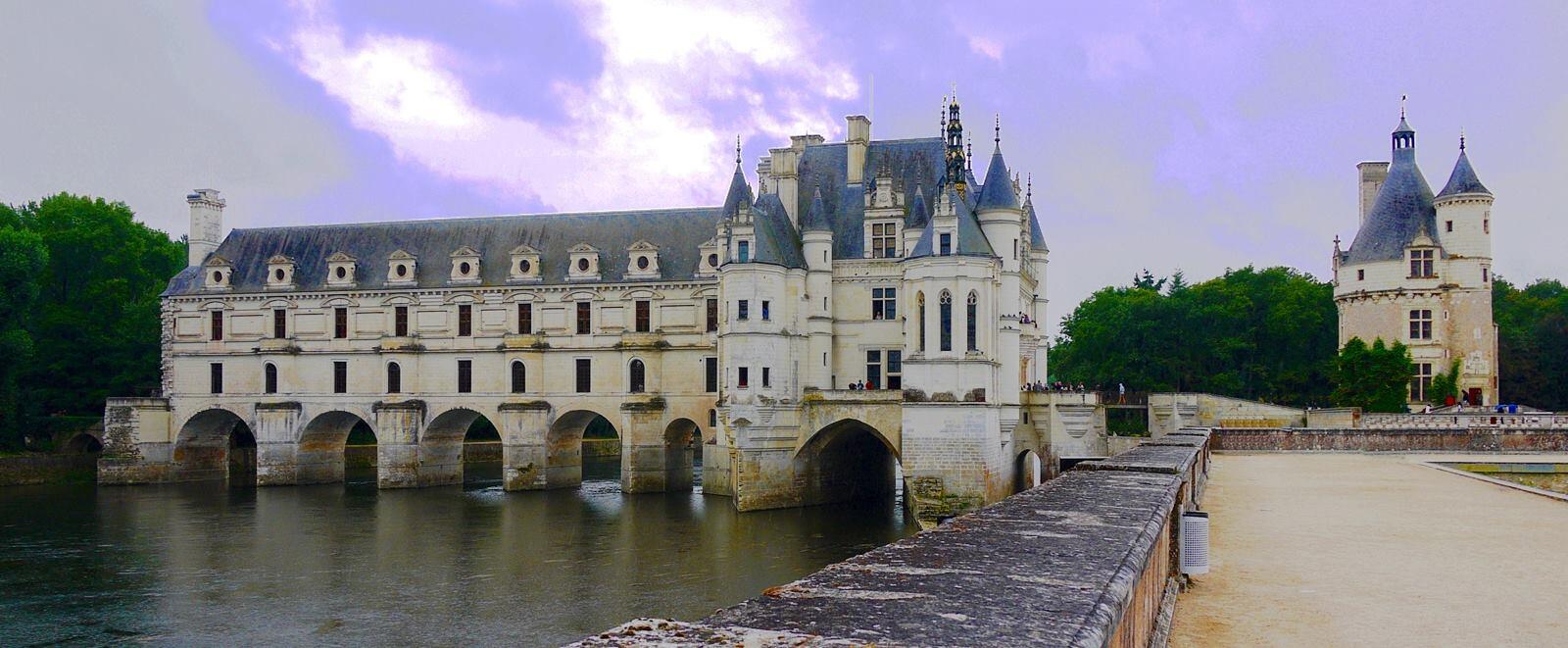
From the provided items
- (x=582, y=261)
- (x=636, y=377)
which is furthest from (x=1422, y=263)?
(x=582, y=261)

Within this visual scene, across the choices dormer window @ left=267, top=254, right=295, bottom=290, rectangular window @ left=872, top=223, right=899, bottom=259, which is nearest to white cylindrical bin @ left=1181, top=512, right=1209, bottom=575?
rectangular window @ left=872, top=223, right=899, bottom=259

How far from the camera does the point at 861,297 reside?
39656 millimetres

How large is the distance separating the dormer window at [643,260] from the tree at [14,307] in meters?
25.0

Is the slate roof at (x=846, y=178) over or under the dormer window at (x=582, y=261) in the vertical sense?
over

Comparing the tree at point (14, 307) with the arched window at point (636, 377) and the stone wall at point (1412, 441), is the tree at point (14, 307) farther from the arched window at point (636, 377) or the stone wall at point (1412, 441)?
the stone wall at point (1412, 441)

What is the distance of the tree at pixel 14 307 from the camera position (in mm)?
47250

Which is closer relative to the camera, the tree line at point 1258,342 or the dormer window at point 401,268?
the dormer window at point 401,268

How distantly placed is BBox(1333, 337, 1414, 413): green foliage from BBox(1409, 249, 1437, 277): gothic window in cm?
274

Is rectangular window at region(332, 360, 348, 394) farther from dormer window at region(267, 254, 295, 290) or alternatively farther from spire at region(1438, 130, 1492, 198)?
spire at region(1438, 130, 1492, 198)

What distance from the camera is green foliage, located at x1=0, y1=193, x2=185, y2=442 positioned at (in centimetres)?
5269

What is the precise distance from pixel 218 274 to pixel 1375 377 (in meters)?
45.6

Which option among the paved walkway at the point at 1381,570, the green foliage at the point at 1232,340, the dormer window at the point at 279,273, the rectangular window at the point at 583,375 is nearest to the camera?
the paved walkway at the point at 1381,570

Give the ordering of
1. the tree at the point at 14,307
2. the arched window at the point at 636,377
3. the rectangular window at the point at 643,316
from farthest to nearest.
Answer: the tree at the point at 14,307
the rectangular window at the point at 643,316
the arched window at the point at 636,377

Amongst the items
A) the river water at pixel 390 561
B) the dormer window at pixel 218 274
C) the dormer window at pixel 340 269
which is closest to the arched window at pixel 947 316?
the river water at pixel 390 561
